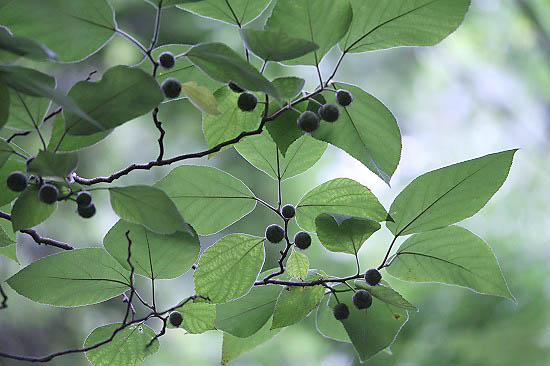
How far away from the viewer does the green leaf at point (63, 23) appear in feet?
1.59

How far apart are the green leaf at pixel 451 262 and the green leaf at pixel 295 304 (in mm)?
83

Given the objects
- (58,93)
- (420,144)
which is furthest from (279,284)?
(420,144)

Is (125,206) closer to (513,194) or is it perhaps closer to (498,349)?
(498,349)

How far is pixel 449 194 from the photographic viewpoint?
1.89 feet

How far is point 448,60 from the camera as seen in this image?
5488mm

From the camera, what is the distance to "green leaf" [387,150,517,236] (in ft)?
1.86

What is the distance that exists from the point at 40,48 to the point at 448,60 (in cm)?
548

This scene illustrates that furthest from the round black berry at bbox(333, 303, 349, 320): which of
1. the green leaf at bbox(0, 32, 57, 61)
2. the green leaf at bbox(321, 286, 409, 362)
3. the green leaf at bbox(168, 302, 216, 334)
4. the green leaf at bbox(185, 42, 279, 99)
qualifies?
the green leaf at bbox(0, 32, 57, 61)

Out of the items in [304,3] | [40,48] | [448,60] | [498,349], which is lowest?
[498,349]

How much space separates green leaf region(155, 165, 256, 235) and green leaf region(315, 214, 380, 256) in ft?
0.28

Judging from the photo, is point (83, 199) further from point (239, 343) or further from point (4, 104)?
point (239, 343)

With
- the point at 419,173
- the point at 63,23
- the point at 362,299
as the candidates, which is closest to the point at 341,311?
the point at 362,299

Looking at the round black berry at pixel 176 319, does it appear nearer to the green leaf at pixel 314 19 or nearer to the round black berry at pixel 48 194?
the round black berry at pixel 48 194

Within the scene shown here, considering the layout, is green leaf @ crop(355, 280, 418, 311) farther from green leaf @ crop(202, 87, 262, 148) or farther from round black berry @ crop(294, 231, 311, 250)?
green leaf @ crop(202, 87, 262, 148)
